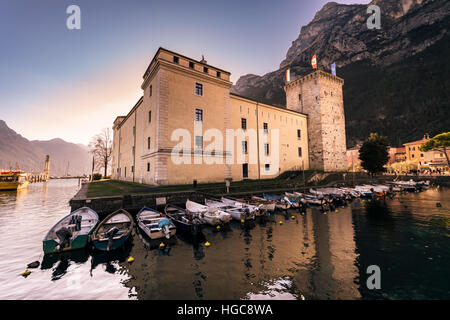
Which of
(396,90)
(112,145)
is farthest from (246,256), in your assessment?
(396,90)

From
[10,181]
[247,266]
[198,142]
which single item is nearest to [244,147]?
[198,142]

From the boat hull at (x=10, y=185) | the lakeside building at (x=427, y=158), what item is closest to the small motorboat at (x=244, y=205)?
the boat hull at (x=10, y=185)

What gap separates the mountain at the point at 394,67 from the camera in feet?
308

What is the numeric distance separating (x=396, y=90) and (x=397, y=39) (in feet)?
123

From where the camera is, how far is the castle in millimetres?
23453

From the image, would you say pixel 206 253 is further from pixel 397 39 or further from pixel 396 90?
pixel 397 39

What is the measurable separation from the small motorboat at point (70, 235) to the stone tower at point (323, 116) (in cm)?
4047

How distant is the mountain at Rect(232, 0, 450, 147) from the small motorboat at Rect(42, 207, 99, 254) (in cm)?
12181

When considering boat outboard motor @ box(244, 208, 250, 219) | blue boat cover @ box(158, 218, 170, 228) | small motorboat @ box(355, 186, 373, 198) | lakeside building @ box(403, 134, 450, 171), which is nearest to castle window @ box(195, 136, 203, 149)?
boat outboard motor @ box(244, 208, 250, 219)

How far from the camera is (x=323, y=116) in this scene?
40.3 meters

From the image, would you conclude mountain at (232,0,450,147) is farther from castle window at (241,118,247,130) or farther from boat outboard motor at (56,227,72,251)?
boat outboard motor at (56,227,72,251)

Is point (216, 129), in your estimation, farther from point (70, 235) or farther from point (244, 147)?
point (70, 235)

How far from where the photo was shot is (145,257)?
870cm

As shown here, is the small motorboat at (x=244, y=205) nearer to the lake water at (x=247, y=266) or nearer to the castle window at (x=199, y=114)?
the lake water at (x=247, y=266)
